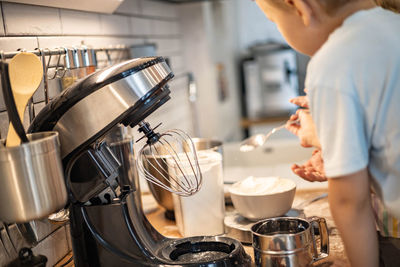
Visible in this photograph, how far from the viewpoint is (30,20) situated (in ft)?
3.06

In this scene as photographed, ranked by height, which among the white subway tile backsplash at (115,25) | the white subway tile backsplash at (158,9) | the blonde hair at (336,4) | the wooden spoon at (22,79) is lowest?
the wooden spoon at (22,79)

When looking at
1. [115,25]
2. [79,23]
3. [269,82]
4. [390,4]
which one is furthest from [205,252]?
[269,82]

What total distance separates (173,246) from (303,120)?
30 cm

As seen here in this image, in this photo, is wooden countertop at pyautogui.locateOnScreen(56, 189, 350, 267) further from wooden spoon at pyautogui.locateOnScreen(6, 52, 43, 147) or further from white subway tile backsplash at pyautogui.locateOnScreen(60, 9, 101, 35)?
white subway tile backsplash at pyautogui.locateOnScreen(60, 9, 101, 35)

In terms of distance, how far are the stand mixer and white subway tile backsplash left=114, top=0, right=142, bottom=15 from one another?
753mm

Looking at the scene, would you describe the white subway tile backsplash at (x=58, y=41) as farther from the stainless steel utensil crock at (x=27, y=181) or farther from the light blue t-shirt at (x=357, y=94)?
the light blue t-shirt at (x=357, y=94)

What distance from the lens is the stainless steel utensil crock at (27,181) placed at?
597mm

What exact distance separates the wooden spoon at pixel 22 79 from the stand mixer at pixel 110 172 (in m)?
0.04

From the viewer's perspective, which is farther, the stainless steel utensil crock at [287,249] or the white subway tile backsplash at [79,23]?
the white subway tile backsplash at [79,23]

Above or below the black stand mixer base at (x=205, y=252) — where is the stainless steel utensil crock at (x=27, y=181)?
above

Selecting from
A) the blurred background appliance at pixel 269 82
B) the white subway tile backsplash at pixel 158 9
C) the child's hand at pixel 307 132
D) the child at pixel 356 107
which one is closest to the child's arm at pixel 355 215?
the child at pixel 356 107

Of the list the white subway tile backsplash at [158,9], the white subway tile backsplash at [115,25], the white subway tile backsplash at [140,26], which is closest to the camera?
the white subway tile backsplash at [115,25]

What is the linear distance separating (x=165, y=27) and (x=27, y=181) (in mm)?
1366

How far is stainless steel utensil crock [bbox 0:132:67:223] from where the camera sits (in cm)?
60
